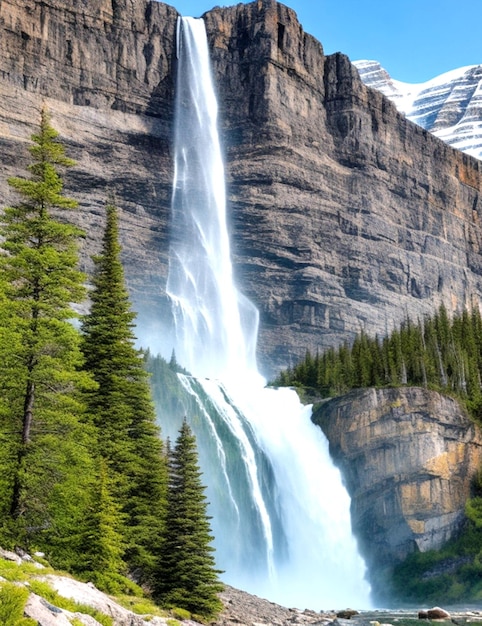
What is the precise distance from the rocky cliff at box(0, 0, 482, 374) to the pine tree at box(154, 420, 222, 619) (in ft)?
254

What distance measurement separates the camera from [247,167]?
126312 millimetres

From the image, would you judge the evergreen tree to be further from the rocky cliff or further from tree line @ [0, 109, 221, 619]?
the rocky cliff

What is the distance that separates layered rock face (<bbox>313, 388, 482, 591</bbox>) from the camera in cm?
6956

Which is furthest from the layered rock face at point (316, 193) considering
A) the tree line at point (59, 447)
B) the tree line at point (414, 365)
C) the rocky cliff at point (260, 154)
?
the tree line at point (59, 447)

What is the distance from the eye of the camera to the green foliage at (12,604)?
14648 mm

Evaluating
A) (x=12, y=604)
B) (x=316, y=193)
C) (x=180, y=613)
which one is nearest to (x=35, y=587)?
(x=12, y=604)

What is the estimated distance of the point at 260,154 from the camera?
127 meters

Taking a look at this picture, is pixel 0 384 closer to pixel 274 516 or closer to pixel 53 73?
pixel 274 516

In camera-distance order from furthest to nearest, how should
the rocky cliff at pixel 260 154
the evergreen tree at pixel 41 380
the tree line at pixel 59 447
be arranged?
1. the rocky cliff at pixel 260 154
2. the tree line at pixel 59 447
3. the evergreen tree at pixel 41 380

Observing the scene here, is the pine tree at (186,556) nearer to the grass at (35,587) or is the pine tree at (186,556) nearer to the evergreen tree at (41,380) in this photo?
the evergreen tree at (41,380)

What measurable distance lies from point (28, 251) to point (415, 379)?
200 feet

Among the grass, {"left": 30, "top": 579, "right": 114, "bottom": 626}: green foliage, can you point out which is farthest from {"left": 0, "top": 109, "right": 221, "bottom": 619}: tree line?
{"left": 30, "top": 579, "right": 114, "bottom": 626}: green foliage

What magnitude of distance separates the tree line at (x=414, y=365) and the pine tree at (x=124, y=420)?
145 ft

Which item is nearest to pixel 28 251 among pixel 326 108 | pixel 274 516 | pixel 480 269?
pixel 274 516
